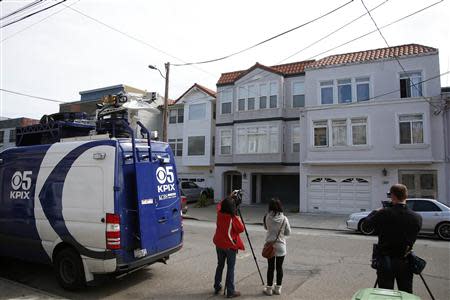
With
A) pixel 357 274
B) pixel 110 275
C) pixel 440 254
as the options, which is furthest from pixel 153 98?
pixel 440 254

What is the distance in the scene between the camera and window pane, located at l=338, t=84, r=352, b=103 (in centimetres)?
2214

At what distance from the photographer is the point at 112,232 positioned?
19.5 ft

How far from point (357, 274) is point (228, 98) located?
72.6 ft

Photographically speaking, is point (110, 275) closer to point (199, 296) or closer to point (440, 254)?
point (199, 296)

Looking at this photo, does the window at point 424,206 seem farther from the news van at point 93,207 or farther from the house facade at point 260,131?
the house facade at point 260,131

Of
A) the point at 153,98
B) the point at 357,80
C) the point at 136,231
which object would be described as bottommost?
the point at 136,231

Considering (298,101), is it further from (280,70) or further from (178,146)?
(178,146)

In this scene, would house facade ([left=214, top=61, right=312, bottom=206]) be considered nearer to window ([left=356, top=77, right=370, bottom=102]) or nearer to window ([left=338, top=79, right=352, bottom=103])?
window ([left=338, top=79, right=352, bottom=103])

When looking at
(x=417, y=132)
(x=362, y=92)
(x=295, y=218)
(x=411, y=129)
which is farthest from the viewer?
(x=362, y=92)

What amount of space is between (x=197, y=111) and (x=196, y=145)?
114 inches

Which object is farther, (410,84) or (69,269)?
(410,84)

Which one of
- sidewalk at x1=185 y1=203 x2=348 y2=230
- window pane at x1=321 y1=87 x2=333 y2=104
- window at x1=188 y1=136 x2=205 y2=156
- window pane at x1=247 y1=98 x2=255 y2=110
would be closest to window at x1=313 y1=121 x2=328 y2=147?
window pane at x1=321 y1=87 x2=333 y2=104

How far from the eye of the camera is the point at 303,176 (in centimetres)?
2294

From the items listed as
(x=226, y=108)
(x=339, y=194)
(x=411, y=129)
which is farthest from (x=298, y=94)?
(x=411, y=129)
